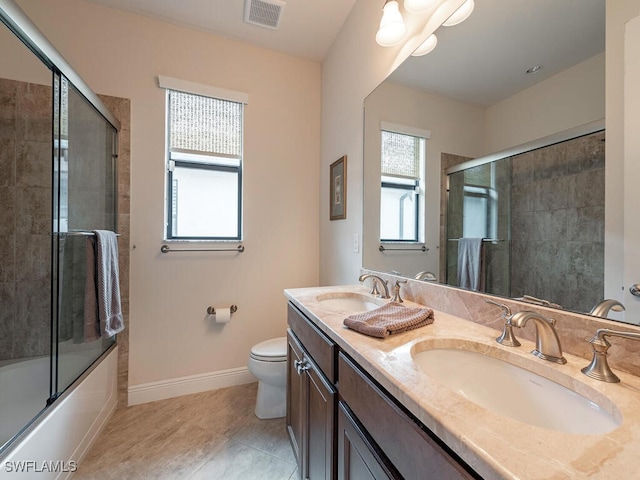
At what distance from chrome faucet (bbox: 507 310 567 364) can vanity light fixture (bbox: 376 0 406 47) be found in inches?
52.7

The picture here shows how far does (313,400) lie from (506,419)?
31.0 inches

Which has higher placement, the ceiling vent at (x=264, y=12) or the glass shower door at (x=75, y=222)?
the ceiling vent at (x=264, y=12)

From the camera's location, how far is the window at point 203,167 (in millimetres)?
2025

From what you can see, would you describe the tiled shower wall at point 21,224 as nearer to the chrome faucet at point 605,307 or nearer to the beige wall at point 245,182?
the beige wall at point 245,182

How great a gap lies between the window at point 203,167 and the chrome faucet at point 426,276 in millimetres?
1455

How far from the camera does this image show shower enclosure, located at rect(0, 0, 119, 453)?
1374 mm

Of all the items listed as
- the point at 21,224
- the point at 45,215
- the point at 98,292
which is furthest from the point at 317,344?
the point at 21,224

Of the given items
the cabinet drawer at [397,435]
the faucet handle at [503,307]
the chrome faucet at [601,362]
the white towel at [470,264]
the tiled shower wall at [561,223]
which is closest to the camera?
the cabinet drawer at [397,435]

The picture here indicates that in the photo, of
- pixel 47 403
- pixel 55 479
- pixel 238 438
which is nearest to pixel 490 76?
pixel 238 438

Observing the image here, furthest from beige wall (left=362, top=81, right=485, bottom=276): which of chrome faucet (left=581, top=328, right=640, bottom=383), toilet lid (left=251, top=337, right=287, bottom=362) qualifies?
toilet lid (left=251, top=337, right=287, bottom=362)

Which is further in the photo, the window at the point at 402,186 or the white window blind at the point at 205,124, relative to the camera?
the white window blind at the point at 205,124

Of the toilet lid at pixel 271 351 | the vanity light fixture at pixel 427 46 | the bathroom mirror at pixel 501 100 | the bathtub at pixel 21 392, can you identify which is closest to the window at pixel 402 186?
the bathroom mirror at pixel 501 100

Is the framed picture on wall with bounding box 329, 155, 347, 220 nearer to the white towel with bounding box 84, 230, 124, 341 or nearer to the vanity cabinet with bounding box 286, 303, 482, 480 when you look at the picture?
the vanity cabinet with bounding box 286, 303, 482, 480

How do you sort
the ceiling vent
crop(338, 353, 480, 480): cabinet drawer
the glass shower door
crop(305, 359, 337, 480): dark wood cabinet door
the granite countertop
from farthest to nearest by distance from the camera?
Result: the ceiling vent < the glass shower door < crop(305, 359, 337, 480): dark wood cabinet door < crop(338, 353, 480, 480): cabinet drawer < the granite countertop
